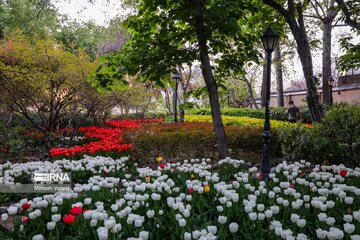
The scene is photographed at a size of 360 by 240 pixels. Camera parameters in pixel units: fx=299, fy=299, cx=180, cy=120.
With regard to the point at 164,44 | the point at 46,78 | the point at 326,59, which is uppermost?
the point at 326,59

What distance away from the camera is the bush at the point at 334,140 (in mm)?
5707

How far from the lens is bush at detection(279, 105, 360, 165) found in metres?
5.71

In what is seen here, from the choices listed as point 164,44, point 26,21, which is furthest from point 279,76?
point 164,44

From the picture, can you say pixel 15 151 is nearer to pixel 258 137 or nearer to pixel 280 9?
pixel 258 137

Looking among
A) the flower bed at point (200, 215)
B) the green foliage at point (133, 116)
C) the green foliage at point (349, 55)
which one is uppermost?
the green foliage at point (349, 55)

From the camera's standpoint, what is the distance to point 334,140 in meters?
5.89

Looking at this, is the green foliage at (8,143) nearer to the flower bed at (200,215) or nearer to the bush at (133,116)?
the flower bed at (200,215)

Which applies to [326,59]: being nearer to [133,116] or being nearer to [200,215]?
[133,116]

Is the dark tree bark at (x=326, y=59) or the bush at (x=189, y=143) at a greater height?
the dark tree bark at (x=326, y=59)

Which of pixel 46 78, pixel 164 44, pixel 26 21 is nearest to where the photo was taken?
pixel 164 44

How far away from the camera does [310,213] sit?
342cm

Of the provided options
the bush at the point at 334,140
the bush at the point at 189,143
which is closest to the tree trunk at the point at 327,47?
the bush at the point at 189,143

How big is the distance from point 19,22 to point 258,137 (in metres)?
15.0

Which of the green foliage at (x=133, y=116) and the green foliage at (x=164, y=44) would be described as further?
the green foliage at (x=133, y=116)
